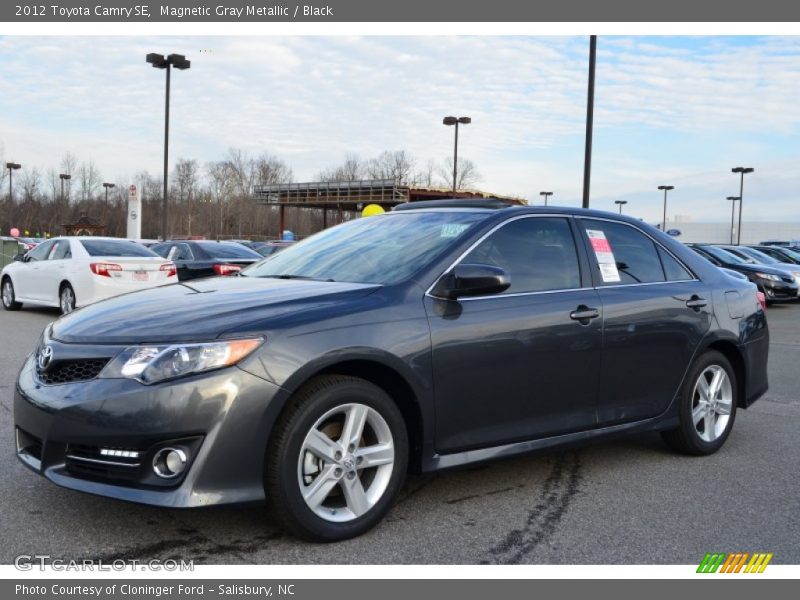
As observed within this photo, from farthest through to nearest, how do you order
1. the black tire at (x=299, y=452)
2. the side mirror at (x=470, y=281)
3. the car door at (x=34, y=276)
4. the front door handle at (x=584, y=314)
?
the car door at (x=34, y=276)
the front door handle at (x=584, y=314)
the side mirror at (x=470, y=281)
the black tire at (x=299, y=452)

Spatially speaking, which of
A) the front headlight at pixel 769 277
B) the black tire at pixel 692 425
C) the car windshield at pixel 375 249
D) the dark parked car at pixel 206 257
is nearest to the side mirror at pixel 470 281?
the car windshield at pixel 375 249

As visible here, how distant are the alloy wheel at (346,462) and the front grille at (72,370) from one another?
964mm

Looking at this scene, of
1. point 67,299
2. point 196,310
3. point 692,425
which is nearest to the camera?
point 196,310

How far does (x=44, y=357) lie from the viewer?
3893 mm

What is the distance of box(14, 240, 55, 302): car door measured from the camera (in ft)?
49.3

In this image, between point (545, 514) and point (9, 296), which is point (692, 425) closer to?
point (545, 514)

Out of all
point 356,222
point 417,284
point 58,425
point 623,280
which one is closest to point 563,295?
point 623,280

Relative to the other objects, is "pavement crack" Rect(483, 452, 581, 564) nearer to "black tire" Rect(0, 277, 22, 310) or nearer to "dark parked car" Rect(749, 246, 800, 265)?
"black tire" Rect(0, 277, 22, 310)

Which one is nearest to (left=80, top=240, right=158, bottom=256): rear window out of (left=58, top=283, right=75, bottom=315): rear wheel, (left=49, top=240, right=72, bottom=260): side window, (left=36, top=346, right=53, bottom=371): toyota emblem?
(left=49, top=240, right=72, bottom=260): side window

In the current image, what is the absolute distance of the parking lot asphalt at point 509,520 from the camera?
361 cm

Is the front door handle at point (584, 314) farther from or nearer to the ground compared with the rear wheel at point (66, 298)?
farther from the ground

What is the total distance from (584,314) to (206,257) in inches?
488

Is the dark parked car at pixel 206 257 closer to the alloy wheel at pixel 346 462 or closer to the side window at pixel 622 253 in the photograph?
the side window at pixel 622 253

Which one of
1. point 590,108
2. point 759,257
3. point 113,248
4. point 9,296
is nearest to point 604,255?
point 113,248
